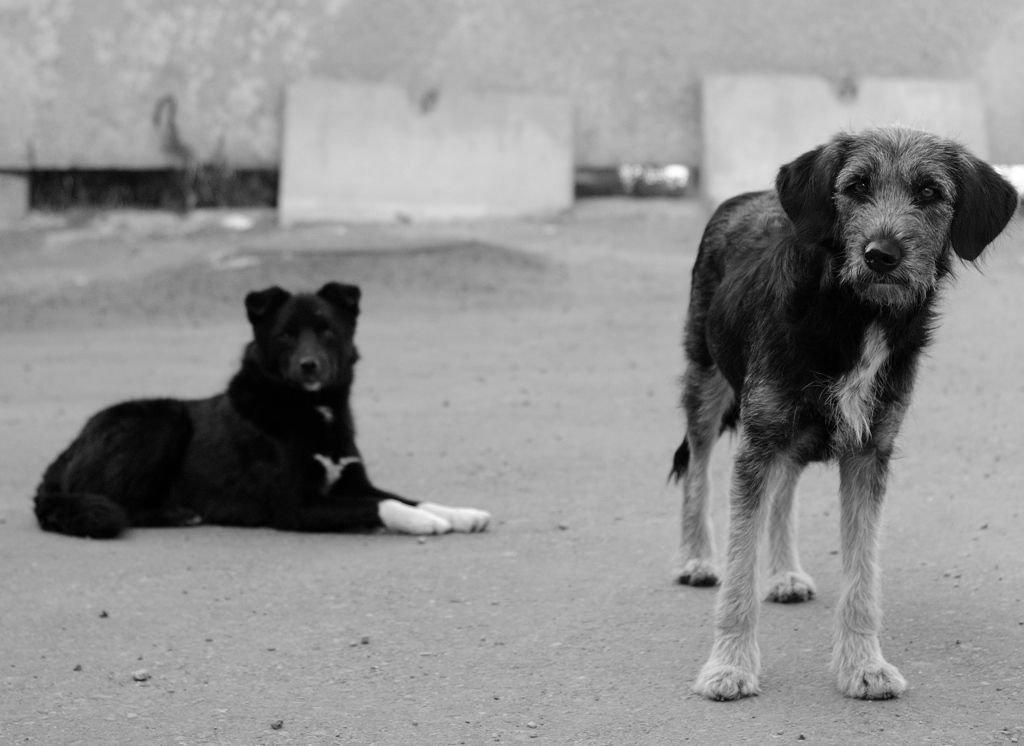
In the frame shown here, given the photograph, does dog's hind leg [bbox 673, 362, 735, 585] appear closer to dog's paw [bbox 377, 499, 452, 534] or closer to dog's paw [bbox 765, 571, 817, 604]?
dog's paw [bbox 765, 571, 817, 604]

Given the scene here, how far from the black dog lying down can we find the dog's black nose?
310 cm

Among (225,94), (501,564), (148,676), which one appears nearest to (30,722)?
(148,676)

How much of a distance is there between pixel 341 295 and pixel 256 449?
98cm

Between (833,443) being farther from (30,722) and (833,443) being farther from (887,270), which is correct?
(30,722)

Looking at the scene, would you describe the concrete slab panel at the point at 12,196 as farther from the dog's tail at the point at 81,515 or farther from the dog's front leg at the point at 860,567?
the dog's front leg at the point at 860,567

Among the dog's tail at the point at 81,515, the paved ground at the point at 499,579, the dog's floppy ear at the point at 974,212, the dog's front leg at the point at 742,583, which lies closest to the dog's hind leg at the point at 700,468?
the paved ground at the point at 499,579

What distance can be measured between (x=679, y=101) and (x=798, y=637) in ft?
41.3

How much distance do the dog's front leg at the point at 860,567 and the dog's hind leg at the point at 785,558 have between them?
880 mm

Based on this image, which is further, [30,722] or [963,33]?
[963,33]

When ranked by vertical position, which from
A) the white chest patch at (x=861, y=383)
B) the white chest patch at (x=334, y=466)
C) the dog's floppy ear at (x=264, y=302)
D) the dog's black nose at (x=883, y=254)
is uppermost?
the dog's black nose at (x=883, y=254)

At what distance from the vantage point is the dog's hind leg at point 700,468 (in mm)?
5719

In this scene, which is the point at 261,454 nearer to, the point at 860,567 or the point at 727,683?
the point at 727,683

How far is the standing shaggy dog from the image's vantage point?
13.9 ft

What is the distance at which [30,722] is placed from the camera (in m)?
4.29
